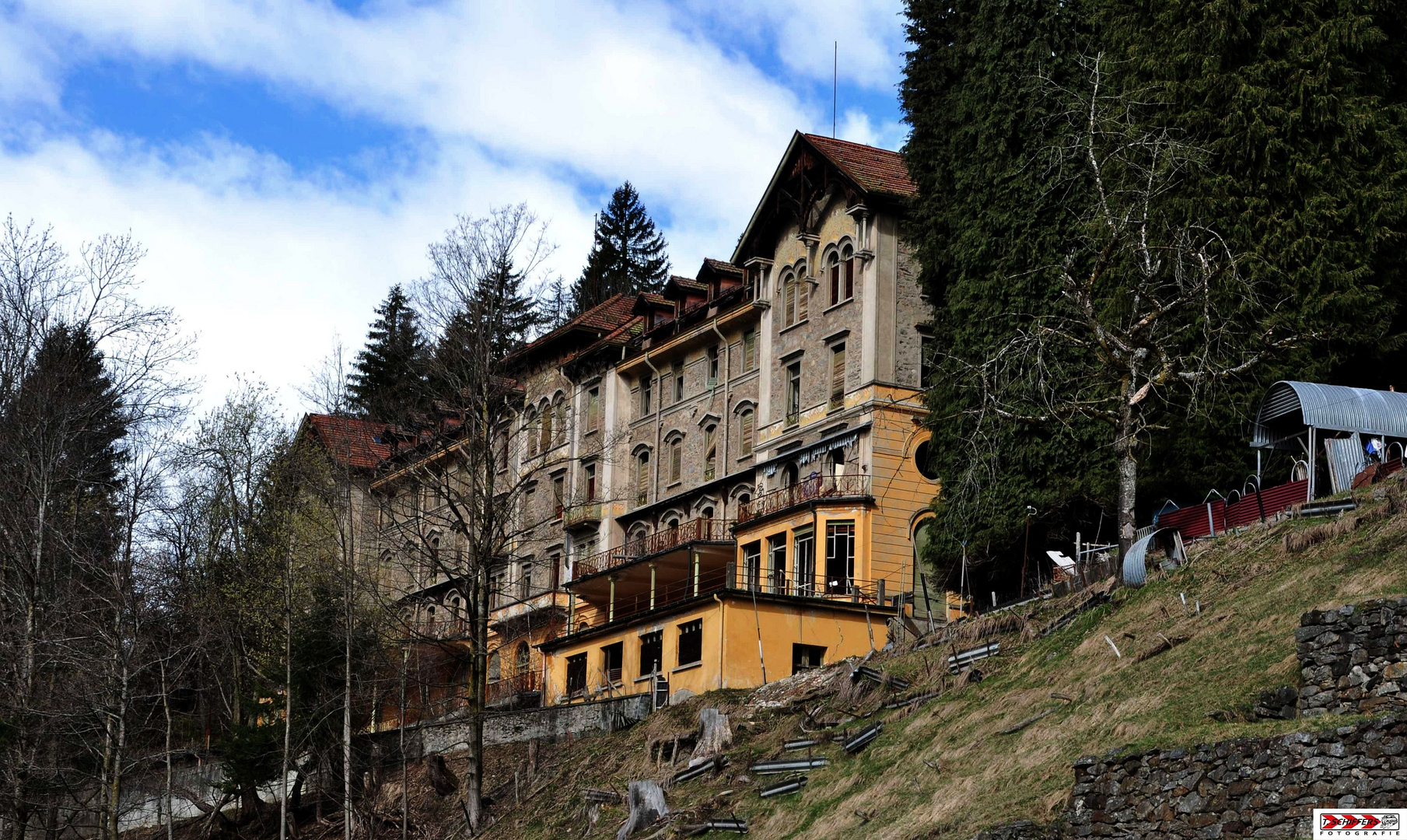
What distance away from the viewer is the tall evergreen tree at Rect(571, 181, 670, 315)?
94.9m

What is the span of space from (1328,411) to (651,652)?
69.8 ft

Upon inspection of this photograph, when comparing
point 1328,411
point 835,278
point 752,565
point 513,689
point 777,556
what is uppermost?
point 835,278

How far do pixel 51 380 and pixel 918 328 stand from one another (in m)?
23.7

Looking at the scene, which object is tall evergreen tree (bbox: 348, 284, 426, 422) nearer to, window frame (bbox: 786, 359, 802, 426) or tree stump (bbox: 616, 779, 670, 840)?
window frame (bbox: 786, 359, 802, 426)

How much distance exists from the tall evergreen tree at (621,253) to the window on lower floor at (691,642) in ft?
169

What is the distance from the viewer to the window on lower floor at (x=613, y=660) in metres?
48.0

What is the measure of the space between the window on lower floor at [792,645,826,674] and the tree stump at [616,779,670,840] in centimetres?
1301

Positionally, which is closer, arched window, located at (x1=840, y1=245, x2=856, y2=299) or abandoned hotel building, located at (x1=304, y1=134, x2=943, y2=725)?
abandoned hotel building, located at (x1=304, y1=134, x2=943, y2=725)

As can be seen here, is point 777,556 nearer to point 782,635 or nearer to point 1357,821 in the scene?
point 782,635

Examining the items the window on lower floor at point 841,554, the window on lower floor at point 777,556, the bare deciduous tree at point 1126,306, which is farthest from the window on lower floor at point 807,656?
the bare deciduous tree at point 1126,306

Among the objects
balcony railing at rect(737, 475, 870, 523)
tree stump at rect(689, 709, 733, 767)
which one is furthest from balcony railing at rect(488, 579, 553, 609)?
tree stump at rect(689, 709, 733, 767)

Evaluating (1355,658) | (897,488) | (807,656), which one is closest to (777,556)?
(897,488)

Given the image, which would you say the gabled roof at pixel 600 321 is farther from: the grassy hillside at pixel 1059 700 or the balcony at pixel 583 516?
the grassy hillside at pixel 1059 700

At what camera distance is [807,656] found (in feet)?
143
